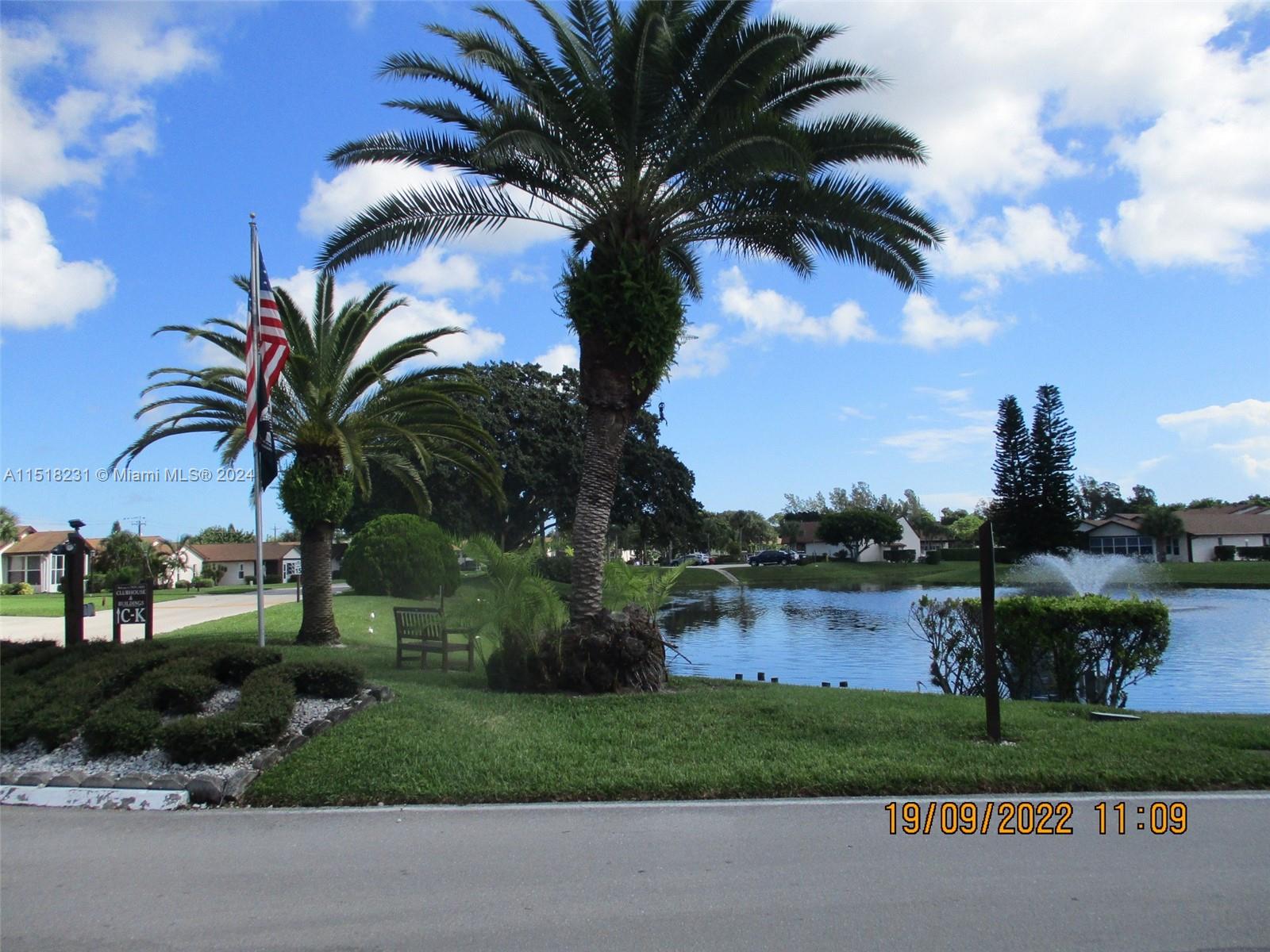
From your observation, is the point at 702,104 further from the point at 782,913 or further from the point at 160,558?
the point at 160,558

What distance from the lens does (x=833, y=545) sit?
94312mm

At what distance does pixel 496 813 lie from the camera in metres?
6.62

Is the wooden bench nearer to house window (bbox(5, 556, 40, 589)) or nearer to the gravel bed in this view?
the gravel bed

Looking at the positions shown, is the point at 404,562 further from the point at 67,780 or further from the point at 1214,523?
the point at 1214,523

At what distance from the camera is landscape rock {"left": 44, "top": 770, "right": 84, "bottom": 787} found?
7.30 metres

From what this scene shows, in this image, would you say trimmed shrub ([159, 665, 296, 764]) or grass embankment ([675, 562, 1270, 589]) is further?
grass embankment ([675, 562, 1270, 589])

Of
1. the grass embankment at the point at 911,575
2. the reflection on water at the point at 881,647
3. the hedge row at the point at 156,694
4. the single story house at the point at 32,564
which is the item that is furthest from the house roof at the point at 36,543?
the hedge row at the point at 156,694

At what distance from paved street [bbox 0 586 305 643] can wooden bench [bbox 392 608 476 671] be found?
20.1 feet

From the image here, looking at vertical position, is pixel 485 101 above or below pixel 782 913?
above

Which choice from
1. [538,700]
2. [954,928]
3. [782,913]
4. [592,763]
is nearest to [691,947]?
[782,913]

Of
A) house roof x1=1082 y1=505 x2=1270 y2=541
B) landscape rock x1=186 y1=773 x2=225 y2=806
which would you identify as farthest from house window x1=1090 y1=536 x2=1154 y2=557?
landscape rock x1=186 y1=773 x2=225 y2=806

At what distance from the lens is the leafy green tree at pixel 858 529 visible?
8406 centimetres

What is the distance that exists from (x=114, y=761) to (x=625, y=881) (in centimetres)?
487

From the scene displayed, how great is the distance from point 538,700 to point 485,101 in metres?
7.53
